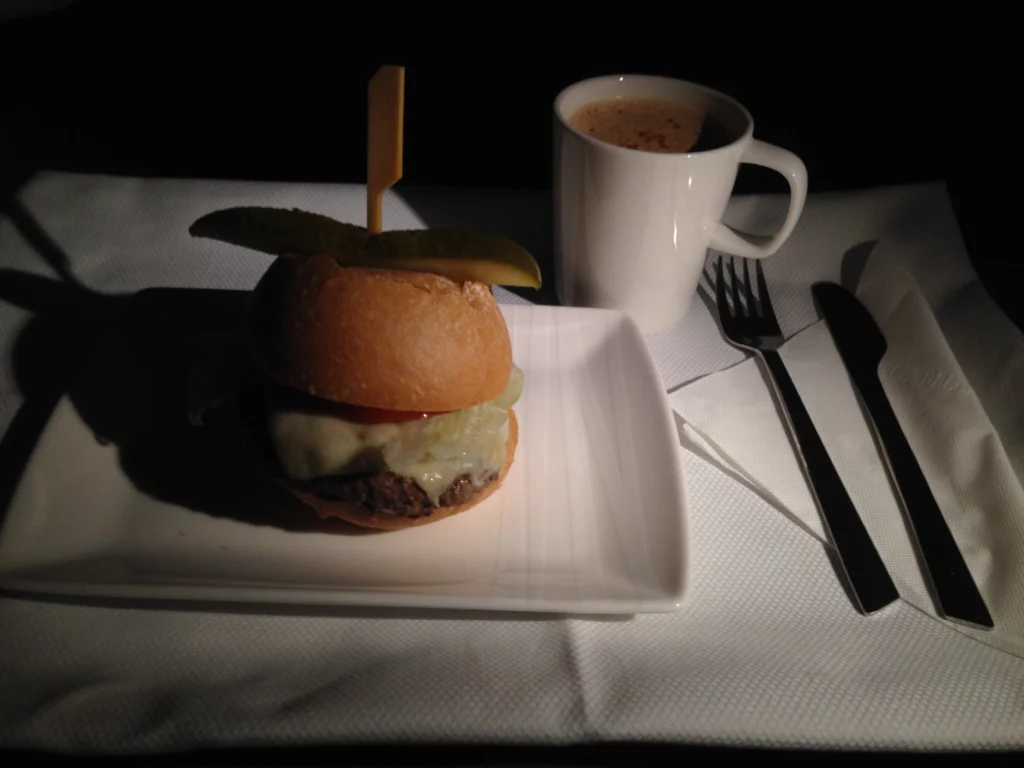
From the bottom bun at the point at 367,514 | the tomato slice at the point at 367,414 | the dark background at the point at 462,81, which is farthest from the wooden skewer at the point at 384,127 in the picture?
the dark background at the point at 462,81

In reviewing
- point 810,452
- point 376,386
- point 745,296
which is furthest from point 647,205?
point 376,386

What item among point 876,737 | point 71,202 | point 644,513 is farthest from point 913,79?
point 71,202

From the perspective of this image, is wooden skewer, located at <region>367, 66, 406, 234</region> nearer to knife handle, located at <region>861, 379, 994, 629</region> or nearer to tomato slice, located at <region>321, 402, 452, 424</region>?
tomato slice, located at <region>321, 402, 452, 424</region>

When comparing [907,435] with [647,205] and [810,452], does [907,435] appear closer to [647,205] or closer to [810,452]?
[810,452]

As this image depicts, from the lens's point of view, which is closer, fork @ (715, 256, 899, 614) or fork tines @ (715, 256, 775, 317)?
fork @ (715, 256, 899, 614)

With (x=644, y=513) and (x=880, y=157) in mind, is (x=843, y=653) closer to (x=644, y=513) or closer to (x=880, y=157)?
(x=644, y=513)

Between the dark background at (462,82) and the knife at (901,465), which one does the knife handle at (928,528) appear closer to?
the knife at (901,465)

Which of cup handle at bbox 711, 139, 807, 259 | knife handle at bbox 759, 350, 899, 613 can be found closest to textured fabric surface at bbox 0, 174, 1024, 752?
knife handle at bbox 759, 350, 899, 613
